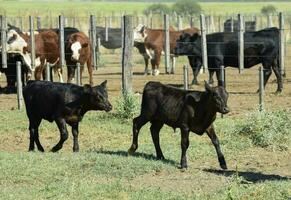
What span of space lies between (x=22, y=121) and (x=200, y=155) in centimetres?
510

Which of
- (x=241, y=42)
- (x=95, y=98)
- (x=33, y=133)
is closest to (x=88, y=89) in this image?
(x=95, y=98)

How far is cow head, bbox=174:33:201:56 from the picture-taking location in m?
23.9

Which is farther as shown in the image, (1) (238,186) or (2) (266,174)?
(2) (266,174)

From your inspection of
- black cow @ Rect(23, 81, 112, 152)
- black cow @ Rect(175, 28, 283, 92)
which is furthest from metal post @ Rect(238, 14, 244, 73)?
black cow @ Rect(23, 81, 112, 152)

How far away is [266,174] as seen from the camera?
11.4 m

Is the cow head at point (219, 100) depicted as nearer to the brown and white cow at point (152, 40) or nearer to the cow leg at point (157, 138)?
the cow leg at point (157, 138)

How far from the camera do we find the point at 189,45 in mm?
24047

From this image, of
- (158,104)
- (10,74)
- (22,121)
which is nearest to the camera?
(158,104)

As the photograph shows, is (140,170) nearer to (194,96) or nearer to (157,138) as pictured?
(157,138)

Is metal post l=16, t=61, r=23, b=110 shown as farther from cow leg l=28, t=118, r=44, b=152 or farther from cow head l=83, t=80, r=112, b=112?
cow head l=83, t=80, r=112, b=112

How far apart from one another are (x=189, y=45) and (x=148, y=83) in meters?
11.7

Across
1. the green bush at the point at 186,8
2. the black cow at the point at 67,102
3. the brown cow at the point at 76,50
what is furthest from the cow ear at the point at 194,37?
the green bush at the point at 186,8

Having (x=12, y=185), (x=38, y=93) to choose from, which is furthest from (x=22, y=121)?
(x=12, y=185)

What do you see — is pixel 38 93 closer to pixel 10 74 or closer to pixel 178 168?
pixel 178 168
